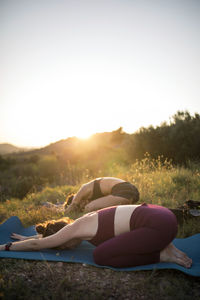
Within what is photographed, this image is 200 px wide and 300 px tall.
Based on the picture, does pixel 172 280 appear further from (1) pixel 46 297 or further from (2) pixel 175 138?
(2) pixel 175 138

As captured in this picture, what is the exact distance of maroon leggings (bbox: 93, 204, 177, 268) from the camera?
201cm

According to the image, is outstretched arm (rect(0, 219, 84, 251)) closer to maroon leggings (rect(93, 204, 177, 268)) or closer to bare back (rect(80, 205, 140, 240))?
bare back (rect(80, 205, 140, 240))

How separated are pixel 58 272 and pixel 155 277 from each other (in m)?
1.03

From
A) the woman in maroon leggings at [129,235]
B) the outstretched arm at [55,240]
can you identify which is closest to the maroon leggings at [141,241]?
the woman in maroon leggings at [129,235]

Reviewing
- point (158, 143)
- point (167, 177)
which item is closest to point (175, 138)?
point (158, 143)

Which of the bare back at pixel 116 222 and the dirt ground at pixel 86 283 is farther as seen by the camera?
the bare back at pixel 116 222

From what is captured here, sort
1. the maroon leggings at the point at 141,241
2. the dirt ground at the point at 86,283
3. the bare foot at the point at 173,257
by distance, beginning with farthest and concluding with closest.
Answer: the bare foot at the point at 173,257 < the maroon leggings at the point at 141,241 < the dirt ground at the point at 86,283

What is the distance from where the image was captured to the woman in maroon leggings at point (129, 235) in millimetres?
2021

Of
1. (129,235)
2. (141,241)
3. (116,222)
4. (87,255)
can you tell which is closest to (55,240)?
(87,255)

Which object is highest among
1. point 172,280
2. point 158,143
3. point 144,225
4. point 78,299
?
point 158,143

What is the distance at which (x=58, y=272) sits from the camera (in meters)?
2.16

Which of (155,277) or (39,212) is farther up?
(39,212)

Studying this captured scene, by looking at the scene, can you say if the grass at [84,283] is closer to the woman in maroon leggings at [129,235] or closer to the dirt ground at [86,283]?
the dirt ground at [86,283]

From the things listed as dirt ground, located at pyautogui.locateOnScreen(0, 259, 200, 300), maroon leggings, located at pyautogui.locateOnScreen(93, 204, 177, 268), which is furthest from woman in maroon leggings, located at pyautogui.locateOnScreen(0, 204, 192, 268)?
dirt ground, located at pyautogui.locateOnScreen(0, 259, 200, 300)
